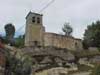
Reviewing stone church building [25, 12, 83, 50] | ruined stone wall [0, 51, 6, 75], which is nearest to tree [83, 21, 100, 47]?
stone church building [25, 12, 83, 50]

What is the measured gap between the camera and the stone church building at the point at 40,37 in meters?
79.6

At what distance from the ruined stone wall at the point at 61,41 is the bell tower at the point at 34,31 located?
5.03 ft

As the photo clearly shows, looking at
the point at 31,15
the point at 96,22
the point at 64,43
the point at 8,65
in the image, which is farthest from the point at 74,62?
the point at 8,65

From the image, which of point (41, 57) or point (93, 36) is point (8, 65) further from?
point (93, 36)

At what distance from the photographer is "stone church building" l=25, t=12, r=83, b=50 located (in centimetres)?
7962

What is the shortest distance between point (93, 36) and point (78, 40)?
4080 millimetres

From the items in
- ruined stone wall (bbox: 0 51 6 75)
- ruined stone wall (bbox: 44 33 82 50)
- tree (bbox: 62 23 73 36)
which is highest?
tree (bbox: 62 23 73 36)

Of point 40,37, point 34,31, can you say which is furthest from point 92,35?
point 34,31

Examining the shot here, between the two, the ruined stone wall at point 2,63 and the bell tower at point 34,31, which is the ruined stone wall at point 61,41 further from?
the ruined stone wall at point 2,63

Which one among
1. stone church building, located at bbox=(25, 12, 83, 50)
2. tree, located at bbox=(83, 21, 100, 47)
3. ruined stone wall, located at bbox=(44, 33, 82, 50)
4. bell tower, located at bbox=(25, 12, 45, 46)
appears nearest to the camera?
bell tower, located at bbox=(25, 12, 45, 46)

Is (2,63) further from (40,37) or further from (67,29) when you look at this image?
(67,29)

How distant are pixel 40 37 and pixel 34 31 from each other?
245 centimetres

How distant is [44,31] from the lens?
3255 inches

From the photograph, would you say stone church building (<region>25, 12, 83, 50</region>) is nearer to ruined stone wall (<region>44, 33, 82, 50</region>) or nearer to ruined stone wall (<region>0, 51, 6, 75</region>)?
ruined stone wall (<region>44, 33, 82, 50</region>)
